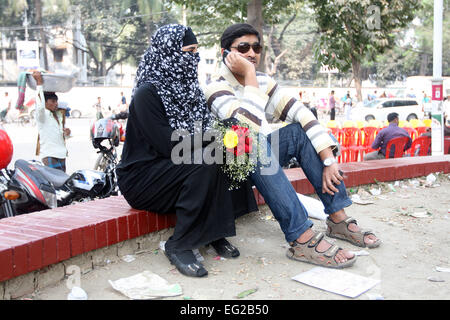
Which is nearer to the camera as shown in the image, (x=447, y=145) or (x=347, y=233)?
(x=347, y=233)

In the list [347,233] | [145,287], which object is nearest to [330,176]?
[347,233]

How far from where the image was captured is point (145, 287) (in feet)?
7.70

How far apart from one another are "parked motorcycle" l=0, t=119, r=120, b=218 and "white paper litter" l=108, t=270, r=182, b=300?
55.7 inches

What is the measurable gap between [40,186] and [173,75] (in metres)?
1.60

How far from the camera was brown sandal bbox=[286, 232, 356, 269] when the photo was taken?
2.62 metres

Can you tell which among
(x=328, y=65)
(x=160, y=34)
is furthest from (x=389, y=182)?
(x=160, y=34)

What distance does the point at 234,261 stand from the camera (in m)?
2.79

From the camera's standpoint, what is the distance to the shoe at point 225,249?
2.82 metres

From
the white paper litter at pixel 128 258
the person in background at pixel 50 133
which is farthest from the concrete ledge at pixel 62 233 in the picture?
the person in background at pixel 50 133

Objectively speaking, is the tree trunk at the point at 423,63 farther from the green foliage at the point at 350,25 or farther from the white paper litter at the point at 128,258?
the white paper litter at the point at 128,258

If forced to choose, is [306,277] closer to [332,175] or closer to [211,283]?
[211,283]

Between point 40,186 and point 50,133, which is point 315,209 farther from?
point 50,133

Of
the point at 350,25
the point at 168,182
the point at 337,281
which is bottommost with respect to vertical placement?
the point at 337,281

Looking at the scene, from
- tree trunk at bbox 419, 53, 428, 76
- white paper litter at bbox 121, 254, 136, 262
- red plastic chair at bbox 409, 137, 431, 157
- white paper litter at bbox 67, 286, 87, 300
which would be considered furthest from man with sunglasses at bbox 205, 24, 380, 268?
tree trunk at bbox 419, 53, 428, 76
